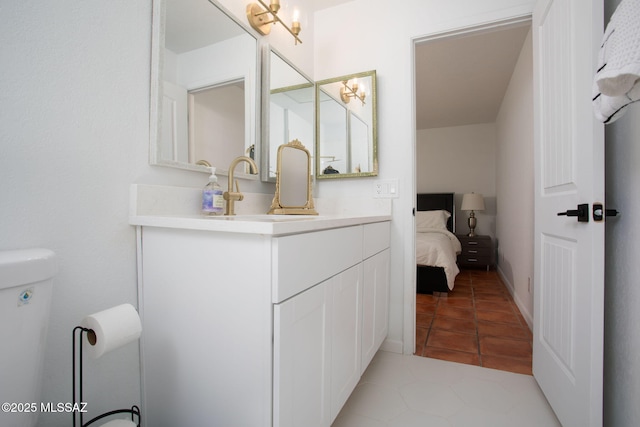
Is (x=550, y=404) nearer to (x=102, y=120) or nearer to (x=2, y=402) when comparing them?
(x=2, y=402)

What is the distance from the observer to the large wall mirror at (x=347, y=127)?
196 cm

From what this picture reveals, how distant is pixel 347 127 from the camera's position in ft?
6.73

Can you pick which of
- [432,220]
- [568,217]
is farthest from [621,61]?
[432,220]

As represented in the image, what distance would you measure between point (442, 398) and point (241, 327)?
3.94 feet

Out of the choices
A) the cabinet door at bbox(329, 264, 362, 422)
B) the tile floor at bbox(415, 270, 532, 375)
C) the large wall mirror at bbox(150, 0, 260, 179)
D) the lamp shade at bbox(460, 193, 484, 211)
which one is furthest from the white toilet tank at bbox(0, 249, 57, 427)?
the lamp shade at bbox(460, 193, 484, 211)

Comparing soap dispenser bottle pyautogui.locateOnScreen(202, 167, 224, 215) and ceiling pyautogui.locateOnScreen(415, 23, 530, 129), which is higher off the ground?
ceiling pyautogui.locateOnScreen(415, 23, 530, 129)

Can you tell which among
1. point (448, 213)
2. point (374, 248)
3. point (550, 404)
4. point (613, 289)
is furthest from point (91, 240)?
point (448, 213)

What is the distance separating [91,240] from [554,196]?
183 cm

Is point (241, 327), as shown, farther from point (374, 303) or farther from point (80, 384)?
point (374, 303)

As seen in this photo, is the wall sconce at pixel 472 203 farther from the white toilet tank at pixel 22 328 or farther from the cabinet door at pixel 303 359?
the white toilet tank at pixel 22 328

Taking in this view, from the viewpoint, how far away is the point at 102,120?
910 millimetres

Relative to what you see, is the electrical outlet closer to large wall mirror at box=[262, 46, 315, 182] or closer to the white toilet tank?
large wall mirror at box=[262, 46, 315, 182]

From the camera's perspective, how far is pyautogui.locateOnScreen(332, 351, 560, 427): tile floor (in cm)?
128

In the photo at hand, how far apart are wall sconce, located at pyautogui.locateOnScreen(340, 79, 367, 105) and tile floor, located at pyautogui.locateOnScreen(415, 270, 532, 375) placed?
5.74 ft
